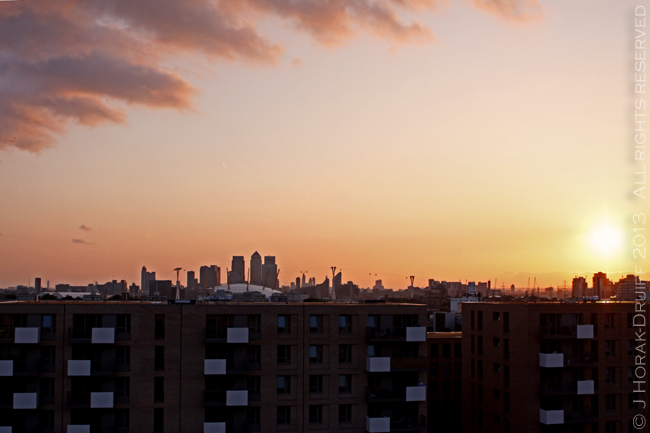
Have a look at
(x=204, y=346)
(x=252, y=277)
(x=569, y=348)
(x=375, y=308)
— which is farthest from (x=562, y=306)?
(x=252, y=277)

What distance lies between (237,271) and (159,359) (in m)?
71.7

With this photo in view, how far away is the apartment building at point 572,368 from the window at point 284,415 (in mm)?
13934

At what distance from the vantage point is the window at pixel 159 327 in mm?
29984

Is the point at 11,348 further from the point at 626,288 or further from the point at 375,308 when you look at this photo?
the point at 626,288

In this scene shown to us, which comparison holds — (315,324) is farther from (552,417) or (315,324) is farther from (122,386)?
(552,417)

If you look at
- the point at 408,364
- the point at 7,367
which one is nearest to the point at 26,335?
the point at 7,367

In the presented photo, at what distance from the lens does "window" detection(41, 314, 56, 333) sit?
2941cm

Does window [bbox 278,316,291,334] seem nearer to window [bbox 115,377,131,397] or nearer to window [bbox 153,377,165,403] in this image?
window [bbox 153,377,165,403]

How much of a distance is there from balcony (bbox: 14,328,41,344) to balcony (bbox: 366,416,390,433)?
55.6 ft

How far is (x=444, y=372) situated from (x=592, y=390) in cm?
1161

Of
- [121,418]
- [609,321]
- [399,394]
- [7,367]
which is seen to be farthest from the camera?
[609,321]

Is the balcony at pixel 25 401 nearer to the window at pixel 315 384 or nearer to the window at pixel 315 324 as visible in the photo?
the window at pixel 315 384

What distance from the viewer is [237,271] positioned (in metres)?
101

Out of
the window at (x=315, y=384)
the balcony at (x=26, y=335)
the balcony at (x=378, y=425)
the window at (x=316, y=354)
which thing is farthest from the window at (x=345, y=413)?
the balcony at (x=26, y=335)
